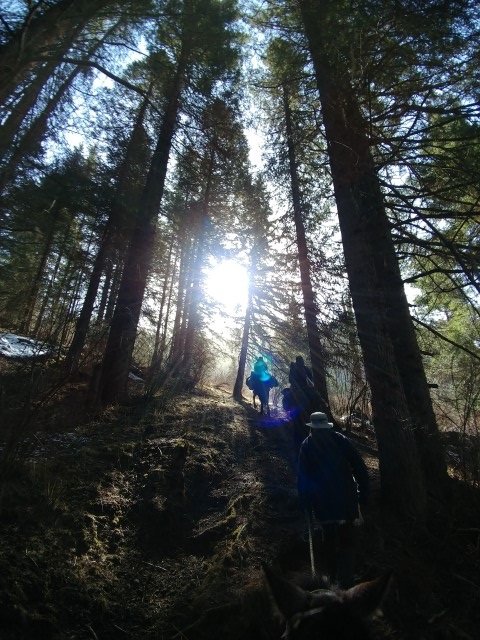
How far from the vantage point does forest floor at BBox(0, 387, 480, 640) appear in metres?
3.01

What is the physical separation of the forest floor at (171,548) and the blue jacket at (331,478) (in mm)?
611

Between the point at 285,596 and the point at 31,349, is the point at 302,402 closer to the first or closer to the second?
the point at 31,349

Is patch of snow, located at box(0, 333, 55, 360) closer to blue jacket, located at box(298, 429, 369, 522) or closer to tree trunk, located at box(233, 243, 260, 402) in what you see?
blue jacket, located at box(298, 429, 369, 522)

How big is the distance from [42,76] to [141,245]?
4.38 meters

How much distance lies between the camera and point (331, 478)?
3855 mm

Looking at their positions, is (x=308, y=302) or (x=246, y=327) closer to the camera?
(x=308, y=302)

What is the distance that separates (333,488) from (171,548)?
1.95m

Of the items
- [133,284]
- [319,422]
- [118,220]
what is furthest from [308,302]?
[319,422]

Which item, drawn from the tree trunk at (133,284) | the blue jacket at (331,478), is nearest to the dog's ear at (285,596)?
the blue jacket at (331,478)

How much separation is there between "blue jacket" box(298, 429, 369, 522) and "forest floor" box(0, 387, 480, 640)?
0.61 metres

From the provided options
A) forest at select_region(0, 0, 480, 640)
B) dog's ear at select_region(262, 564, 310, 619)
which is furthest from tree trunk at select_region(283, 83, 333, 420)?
dog's ear at select_region(262, 564, 310, 619)

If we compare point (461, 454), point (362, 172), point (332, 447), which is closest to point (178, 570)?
point (332, 447)

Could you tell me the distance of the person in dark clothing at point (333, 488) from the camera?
3758 mm

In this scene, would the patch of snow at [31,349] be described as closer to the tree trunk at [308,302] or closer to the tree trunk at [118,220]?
the tree trunk at [118,220]
